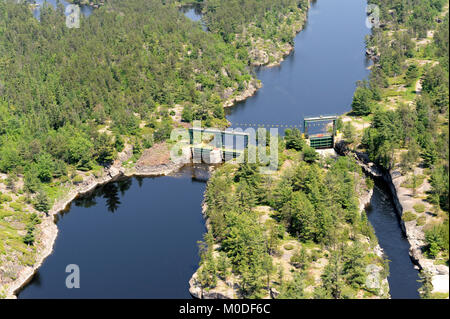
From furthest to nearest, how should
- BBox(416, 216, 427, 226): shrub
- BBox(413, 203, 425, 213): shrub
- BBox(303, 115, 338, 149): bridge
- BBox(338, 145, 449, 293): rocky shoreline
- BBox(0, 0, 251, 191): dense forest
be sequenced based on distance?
BBox(303, 115, 338, 149): bridge → BBox(0, 0, 251, 191): dense forest → BBox(413, 203, 425, 213): shrub → BBox(416, 216, 427, 226): shrub → BBox(338, 145, 449, 293): rocky shoreline

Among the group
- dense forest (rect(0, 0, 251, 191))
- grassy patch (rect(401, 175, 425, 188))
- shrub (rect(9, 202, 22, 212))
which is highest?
dense forest (rect(0, 0, 251, 191))

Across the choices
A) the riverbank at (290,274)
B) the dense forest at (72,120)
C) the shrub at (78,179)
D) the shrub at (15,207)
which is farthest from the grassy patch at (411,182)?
the shrub at (15,207)

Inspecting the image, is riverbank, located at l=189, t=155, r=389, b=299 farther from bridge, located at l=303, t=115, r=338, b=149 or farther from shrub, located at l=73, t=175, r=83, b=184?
bridge, located at l=303, t=115, r=338, b=149

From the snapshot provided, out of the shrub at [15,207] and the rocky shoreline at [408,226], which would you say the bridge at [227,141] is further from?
the shrub at [15,207]

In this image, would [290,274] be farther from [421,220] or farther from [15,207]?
[15,207]

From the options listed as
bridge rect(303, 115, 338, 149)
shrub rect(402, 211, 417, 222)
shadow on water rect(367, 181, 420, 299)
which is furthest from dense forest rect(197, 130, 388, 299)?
bridge rect(303, 115, 338, 149)

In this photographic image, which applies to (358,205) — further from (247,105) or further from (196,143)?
(247,105)
